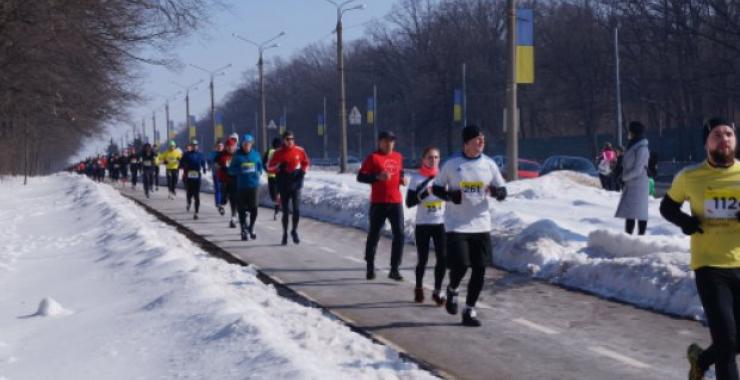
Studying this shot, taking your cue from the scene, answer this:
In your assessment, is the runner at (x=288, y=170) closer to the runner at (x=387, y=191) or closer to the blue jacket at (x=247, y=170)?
the blue jacket at (x=247, y=170)

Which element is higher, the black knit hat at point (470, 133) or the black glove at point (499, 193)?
the black knit hat at point (470, 133)

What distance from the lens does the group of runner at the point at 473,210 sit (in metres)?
5.75

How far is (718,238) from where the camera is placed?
19.0 ft

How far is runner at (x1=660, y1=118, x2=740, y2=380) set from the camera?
18.7 ft

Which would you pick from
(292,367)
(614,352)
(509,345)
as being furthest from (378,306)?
(292,367)

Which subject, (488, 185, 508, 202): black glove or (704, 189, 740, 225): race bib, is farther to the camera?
(488, 185, 508, 202): black glove

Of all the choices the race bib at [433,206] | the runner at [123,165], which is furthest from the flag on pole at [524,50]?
the runner at [123,165]

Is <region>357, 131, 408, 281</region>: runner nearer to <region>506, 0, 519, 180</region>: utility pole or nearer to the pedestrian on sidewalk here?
the pedestrian on sidewalk

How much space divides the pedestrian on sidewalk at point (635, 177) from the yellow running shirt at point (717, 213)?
7.65 m

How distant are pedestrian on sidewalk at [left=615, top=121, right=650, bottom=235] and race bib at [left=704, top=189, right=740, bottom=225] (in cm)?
771

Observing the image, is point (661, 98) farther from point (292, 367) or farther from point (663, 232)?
point (292, 367)

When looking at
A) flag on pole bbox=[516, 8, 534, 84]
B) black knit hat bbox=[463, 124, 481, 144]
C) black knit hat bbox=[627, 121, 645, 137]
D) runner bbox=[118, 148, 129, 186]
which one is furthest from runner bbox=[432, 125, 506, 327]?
runner bbox=[118, 148, 129, 186]

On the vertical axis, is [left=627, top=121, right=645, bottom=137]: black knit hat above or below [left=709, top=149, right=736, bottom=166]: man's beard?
above

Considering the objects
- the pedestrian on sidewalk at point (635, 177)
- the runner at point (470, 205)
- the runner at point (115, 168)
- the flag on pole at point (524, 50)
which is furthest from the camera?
the runner at point (115, 168)
